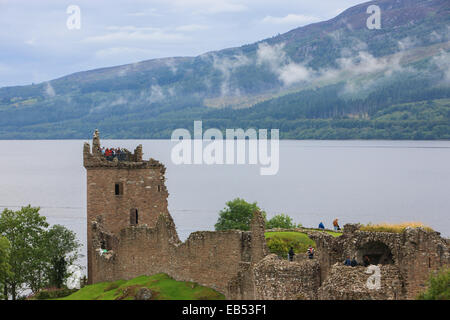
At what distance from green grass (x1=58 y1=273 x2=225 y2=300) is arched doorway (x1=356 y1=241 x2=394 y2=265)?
10194 millimetres

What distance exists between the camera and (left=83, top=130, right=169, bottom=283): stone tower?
178ft

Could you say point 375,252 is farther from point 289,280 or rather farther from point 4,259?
point 4,259

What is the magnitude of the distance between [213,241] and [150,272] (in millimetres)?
7260

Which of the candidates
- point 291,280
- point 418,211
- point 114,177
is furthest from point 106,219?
point 418,211

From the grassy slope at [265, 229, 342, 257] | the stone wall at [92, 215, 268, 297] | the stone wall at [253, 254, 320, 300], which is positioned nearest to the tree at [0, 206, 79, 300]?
the stone wall at [92, 215, 268, 297]

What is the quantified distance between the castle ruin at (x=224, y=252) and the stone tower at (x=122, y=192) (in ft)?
0.25

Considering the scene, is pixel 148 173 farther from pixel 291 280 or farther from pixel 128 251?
pixel 291 280

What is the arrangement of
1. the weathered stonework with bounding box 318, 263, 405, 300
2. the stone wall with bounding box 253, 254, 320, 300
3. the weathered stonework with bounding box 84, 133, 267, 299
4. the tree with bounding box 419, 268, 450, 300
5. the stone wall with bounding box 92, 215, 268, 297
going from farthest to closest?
1. the stone wall with bounding box 92, 215, 268, 297
2. the weathered stonework with bounding box 84, 133, 267, 299
3. the stone wall with bounding box 253, 254, 320, 300
4. the weathered stonework with bounding box 318, 263, 405, 300
5. the tree with bounding box 419, 268, 450, 300

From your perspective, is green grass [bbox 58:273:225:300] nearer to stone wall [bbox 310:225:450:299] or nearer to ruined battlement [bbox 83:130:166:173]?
ruined battlement [bbox 83:130:166:173]

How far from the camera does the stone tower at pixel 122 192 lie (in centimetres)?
5419

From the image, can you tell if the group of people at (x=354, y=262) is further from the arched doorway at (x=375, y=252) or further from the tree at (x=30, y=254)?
the tree at (x=30, y=254)

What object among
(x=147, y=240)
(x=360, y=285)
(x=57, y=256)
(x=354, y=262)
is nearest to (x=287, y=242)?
(x=147, y=240)
